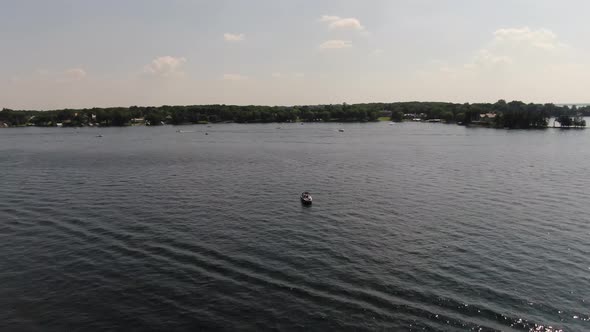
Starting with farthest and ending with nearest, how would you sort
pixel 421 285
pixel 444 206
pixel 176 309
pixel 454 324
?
pixel 444 206
pixel 421 285
pixel 176 309
pixel 454 324

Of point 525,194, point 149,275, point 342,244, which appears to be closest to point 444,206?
point 525,194

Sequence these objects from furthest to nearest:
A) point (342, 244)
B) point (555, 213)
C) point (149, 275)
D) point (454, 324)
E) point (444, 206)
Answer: point (444, 206)
point (555, 213)
point (342, 244)
point (149, 275)
point (454, 324)

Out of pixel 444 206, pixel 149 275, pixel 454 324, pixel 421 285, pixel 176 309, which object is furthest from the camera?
pixel 444 206

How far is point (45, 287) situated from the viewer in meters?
38.5

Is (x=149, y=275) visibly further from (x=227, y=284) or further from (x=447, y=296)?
(x=447, y=296)

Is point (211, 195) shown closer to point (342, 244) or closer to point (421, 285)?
point (342, 244)

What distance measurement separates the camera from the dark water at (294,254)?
110ft

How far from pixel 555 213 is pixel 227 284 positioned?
5383 centimetres

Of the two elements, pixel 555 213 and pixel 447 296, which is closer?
pixel 447 296

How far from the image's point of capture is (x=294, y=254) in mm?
45438

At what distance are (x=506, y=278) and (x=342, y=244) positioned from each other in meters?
17.8

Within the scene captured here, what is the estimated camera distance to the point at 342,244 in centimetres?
4884

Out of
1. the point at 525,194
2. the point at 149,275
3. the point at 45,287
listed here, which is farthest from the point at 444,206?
the point at 45,287

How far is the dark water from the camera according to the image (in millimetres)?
33438
